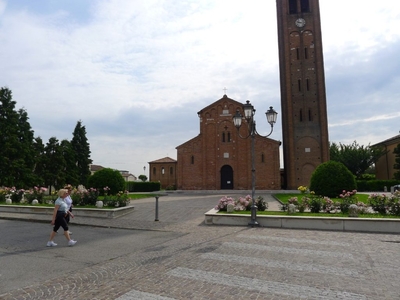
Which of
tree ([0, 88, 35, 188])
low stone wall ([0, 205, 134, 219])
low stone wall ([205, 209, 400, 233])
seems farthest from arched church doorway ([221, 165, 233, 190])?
low stone wall ([205, 209, 400, 233])

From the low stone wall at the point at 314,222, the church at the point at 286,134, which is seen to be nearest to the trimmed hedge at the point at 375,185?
the church at the point at 286,134

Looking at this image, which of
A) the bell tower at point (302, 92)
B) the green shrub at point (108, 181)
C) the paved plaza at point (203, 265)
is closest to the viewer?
the paved plaza at point (203, 265)

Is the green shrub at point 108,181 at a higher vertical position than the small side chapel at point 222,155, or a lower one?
lower

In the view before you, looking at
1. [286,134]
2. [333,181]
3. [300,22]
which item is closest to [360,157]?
[286,134]

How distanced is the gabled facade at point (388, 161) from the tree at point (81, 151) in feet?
157

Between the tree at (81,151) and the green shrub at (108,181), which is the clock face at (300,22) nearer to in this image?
the green shrub at (108,181)

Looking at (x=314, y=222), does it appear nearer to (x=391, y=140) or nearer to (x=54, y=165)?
(x=54, y=165)

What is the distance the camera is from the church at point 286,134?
124 ft

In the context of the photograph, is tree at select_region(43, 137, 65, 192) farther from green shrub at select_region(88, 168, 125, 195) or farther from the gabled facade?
the gabled facade

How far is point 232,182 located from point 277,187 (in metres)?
5.90

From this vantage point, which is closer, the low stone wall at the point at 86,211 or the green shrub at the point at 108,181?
the low stone wall at the point at 86,211

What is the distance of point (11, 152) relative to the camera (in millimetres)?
29078

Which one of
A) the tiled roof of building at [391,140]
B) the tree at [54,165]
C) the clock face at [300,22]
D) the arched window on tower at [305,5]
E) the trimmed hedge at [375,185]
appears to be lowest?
the trimmed hedge at [375,185]

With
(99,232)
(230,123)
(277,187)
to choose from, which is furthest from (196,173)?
(99,232)
